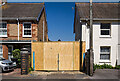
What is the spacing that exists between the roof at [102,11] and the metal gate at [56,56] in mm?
4084

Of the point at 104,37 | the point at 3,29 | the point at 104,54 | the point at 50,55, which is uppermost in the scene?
the point at 3,29

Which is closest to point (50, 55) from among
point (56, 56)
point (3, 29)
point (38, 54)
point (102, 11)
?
point (56, 56)

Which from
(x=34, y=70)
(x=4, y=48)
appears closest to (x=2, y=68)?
(x=34, y=70)

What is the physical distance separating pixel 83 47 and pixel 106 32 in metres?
4.62

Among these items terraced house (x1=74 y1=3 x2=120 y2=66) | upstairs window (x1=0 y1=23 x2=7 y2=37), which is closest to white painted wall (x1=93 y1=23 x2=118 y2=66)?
terraced house (x1=74 y1=3 x2=120 y2=66)

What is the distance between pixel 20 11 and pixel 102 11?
10495 mm

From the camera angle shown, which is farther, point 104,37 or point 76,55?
point 104,37

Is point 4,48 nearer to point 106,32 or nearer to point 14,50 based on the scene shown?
point 14,50

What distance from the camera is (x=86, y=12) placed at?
13.5 m

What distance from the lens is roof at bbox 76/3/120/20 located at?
40.2 ft

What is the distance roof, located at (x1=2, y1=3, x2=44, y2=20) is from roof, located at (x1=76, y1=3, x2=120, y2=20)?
5468 millimetres

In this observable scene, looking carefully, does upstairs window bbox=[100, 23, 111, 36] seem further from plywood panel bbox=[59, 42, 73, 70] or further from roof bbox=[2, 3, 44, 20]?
→ roof bbox=[2, 3, 44, 20]

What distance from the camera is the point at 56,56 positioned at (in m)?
9.95

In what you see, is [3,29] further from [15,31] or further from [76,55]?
[76,55]
